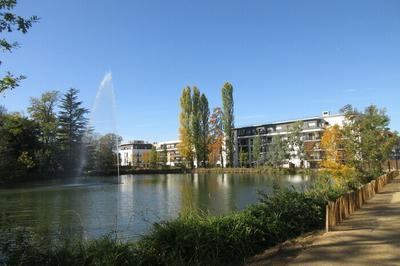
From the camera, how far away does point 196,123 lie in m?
70.3

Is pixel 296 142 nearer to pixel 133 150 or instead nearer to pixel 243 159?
pixel 243 159

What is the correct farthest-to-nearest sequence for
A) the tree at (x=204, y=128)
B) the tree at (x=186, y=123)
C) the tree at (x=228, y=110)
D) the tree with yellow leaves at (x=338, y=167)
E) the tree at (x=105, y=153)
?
the tree at (x=228, y=110) → the tree at (x=204, y=128) → the tree at (x=186, y=123) → the tree at (x=105, y=153) → the tree with yellow leaves at (x=338, y=167)

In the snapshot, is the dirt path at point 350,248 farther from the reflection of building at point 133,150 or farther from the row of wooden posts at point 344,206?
the reflection of building at point 133,150

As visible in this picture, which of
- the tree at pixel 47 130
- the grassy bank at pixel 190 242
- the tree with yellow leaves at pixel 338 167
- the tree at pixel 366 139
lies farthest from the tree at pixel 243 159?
the grassy bank at pixel 190 242

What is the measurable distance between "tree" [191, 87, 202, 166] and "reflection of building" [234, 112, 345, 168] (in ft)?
46.8

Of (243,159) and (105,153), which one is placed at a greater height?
(105,153)

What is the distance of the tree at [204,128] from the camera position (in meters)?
71.7

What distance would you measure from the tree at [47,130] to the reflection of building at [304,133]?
3915 cm

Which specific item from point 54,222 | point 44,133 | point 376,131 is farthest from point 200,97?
point 54,222

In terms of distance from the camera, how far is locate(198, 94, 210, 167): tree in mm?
71688

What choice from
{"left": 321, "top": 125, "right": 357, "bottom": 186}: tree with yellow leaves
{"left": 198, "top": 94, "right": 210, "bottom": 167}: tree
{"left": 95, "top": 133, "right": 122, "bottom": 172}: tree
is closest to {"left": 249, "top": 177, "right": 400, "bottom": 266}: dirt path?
{"left": 321, "top": 125, "right": 357, "bottom": 186}: tree with yellow leaves

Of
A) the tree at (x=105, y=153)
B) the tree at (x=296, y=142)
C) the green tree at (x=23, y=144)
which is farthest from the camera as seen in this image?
the tree at (x=296, y=142)

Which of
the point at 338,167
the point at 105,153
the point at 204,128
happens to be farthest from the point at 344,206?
the point at 204,128

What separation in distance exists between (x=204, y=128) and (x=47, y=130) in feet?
94.9
